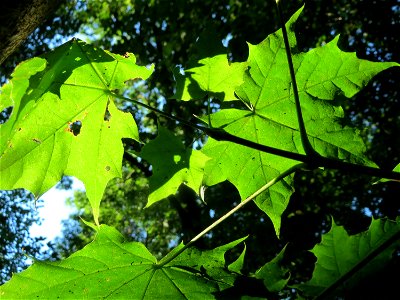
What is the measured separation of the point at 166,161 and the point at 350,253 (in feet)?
1.86

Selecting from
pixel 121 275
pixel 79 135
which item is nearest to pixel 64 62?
pixel 79 135

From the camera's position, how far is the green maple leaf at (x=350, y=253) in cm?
97

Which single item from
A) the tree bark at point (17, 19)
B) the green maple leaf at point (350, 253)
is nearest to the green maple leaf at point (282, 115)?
the green maple leaf at point (350, 253)

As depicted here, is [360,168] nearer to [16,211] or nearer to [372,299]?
[372,299]

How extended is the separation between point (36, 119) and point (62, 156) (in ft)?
0.45

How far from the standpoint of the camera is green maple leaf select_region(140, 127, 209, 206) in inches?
47.6

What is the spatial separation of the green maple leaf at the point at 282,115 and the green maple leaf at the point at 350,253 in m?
0.23

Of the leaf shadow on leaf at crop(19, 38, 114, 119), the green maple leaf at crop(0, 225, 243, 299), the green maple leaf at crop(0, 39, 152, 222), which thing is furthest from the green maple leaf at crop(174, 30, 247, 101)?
the green maple leaf at crop(0, 225, 243, 299)

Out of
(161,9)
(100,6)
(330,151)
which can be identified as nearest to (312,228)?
(161,9)

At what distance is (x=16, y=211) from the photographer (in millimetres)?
11625

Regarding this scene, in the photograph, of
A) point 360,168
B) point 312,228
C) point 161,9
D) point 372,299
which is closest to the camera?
point 360,168

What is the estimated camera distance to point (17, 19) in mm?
1250

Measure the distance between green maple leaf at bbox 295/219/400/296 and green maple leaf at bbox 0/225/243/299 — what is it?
0.72 ft

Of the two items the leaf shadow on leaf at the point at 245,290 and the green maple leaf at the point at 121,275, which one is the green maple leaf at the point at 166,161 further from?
the leaf shadow on leaf at the point at 245,290
